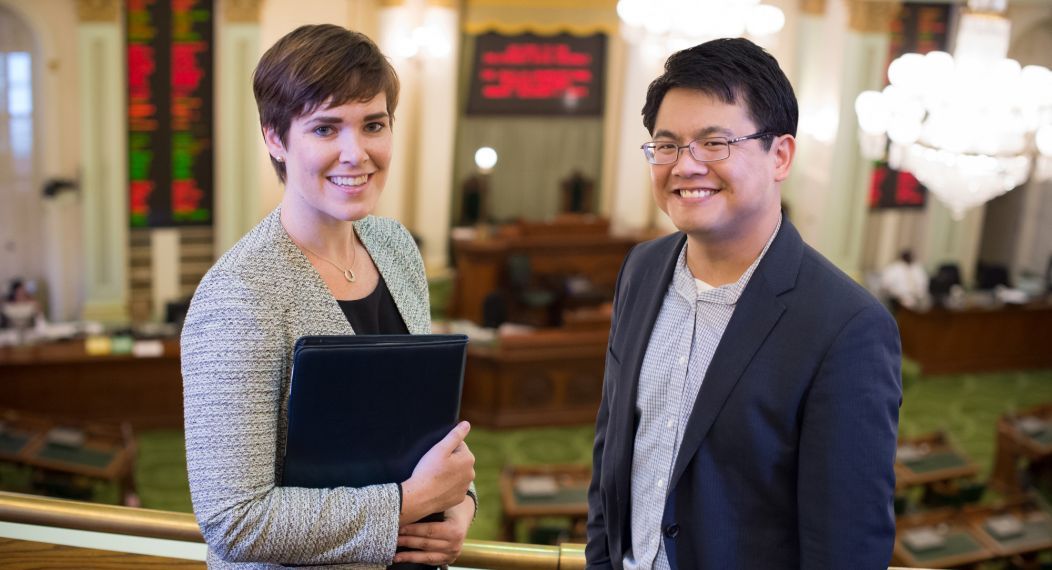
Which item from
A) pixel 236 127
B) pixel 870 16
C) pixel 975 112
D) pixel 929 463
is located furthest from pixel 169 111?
pixel 870 16

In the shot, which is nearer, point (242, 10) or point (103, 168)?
point (103, 168)

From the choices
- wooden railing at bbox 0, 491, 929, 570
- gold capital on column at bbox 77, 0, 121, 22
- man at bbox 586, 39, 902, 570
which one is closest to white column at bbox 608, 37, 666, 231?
gold capital on column at bbox 77, 0, 121, 22

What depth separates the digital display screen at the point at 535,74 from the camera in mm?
13273

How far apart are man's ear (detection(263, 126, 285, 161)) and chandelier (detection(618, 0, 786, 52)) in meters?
6.71

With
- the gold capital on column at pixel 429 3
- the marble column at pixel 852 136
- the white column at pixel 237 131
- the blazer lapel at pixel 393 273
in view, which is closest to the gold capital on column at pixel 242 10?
the white column at pixel 237 131

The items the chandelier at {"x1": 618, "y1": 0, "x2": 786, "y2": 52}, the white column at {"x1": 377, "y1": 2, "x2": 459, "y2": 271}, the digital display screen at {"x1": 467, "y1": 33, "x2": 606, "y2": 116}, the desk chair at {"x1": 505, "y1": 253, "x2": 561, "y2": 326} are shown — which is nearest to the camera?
the chandelier at {"x1": 618, "y1": 0, "x2": 786, "y2": 52}

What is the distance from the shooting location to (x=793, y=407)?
1.71 m

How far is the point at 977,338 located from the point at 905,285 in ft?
3.46

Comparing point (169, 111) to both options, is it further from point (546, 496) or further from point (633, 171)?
point (546, 496)

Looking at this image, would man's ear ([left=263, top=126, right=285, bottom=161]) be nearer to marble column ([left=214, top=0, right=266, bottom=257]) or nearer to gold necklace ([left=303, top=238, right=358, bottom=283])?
gold necklace ([left=303, top=238, right=358, bottom=283])

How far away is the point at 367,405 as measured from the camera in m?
1.60

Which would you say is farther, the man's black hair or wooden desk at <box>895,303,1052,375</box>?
wooden desk at <box>895,303,1052,375</box>

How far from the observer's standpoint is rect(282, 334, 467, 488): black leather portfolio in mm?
1550

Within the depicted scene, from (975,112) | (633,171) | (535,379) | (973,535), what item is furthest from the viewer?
(633,171)
